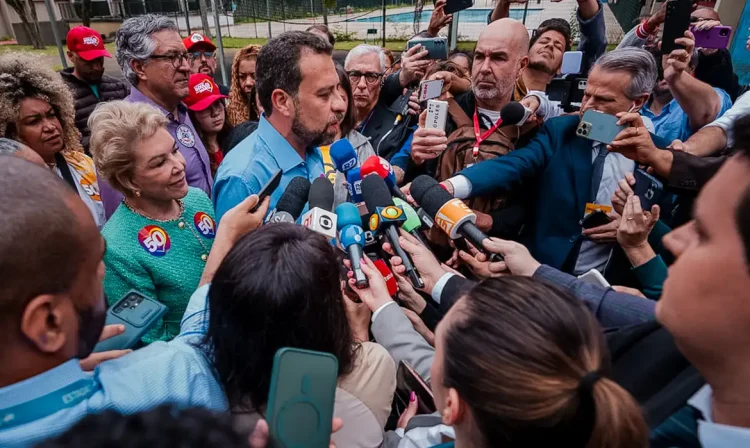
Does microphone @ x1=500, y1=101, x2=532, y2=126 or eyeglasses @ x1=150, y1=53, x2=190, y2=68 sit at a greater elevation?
eyeglasses @ x1=150, y1=53, x2=190, y2=68

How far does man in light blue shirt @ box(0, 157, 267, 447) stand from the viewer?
0.76 meters

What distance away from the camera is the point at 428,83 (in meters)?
2.61

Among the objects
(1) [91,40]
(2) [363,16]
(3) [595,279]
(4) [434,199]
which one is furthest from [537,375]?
(2) [363,16]

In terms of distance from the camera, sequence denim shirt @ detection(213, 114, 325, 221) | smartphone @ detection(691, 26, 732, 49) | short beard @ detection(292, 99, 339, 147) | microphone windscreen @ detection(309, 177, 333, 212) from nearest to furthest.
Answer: microphone windscreen @ detection(309, 177, 333, 212)
denim shirt @ detection(213, 114, 325, 221)
short beard @ detection(292, 99, 339, 147)
smartphone @ detection(691, 26, 732, 49)

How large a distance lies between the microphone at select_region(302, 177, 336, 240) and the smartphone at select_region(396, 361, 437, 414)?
0.49 m

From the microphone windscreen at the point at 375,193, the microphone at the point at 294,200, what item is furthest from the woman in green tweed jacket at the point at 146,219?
the microphone windscreen at the point at 375,193

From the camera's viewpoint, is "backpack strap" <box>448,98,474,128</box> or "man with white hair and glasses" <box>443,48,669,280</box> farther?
"backpack strap" <box>448,98,474,128</box>

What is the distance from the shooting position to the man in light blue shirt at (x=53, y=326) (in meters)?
0.76

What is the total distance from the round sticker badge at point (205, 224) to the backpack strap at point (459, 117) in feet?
5.12

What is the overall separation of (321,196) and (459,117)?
1.38 metres

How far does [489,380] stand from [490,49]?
7.49 feet

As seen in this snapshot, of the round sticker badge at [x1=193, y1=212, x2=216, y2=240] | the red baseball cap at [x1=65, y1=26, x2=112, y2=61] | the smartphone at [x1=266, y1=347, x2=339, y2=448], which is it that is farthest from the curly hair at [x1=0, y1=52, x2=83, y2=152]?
the smartphone at [x1=266, y1=347, x2=339, y2=448]

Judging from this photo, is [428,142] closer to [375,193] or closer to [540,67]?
[375,193]

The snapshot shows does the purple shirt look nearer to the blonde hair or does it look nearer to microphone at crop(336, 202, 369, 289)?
the blonde hair
